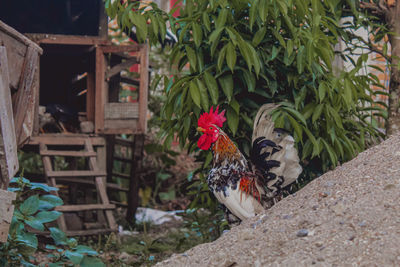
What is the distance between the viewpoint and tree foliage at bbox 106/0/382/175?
11.9 feet

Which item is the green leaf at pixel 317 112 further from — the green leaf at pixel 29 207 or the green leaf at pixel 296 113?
the green leaf at pixel 29 207

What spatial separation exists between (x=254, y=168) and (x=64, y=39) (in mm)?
4167

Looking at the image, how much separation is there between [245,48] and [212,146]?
0.76 meters

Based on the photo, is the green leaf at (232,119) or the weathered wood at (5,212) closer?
the weathered wood at (5,212)

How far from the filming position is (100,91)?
23.6 feet

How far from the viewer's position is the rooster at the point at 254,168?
3.65 meters

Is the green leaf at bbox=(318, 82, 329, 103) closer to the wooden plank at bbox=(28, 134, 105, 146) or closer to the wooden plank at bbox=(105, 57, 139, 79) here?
the wooden plank at bbox=(105, 57, 139, 79)

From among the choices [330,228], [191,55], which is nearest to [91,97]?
[191,55]

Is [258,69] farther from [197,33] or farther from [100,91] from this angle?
[100,91]

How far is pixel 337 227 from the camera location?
2.74m

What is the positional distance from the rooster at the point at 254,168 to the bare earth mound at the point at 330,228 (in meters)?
0.25

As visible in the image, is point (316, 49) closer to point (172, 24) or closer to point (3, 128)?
point (172, 24)

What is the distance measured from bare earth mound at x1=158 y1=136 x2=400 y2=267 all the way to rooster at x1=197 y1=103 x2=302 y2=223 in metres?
0.25

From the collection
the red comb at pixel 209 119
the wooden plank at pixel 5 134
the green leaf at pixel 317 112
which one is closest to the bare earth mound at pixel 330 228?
the green leaf at pixel 317 112
